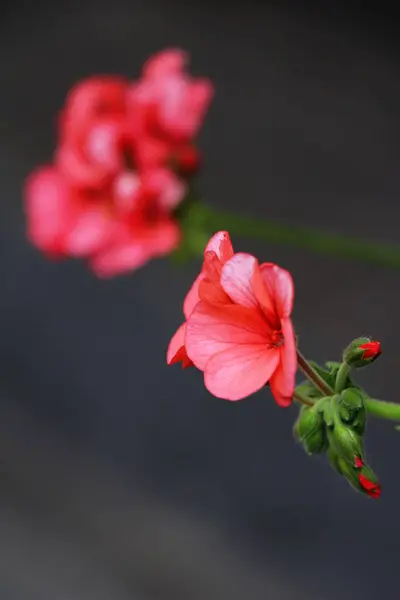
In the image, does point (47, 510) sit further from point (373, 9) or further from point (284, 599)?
point (373, 9)

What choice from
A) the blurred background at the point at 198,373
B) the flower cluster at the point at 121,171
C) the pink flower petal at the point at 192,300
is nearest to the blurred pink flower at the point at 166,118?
the flower cluster at the point at 121,171

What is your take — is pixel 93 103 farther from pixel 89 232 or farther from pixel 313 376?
pixel 313 376

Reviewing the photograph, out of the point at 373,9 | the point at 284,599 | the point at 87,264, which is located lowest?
the point at 284,599

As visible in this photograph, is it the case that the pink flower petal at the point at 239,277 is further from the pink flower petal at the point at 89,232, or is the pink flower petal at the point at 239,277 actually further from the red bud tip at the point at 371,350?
the pink flower petal at the point at 89,232

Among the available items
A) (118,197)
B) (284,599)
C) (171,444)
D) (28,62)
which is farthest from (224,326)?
(28,62)

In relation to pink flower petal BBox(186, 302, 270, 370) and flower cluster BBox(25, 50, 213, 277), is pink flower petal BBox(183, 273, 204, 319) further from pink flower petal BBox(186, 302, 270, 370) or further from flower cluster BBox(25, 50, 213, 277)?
flower cluster BBox(25, 50, 213, 277)

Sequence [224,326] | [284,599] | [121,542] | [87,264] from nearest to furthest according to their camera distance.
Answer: [224,326] < [284,599] < [121,542] < [87,264]
